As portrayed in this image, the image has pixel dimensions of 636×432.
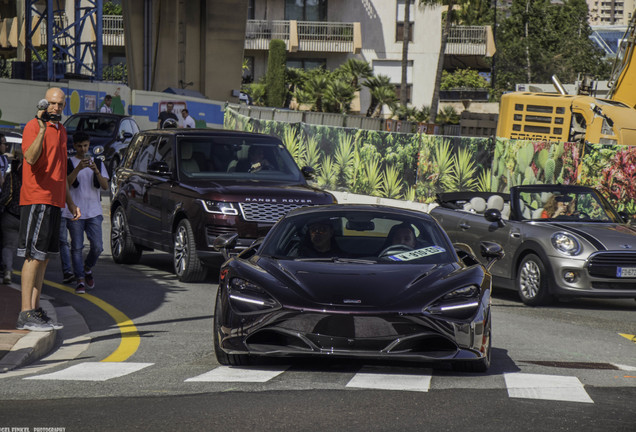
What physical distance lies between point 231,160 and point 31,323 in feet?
19.8

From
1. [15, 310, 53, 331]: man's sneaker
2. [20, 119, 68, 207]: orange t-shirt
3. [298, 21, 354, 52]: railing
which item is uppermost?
[298, 21, 354, 52]: railing

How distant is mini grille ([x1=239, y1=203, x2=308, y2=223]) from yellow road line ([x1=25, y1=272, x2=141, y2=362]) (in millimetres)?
2161

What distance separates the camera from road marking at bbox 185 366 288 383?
7445 millimetres

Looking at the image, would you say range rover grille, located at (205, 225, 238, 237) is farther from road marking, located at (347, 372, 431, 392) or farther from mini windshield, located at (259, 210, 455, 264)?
road marking, located at (347, 372, 431, 392)

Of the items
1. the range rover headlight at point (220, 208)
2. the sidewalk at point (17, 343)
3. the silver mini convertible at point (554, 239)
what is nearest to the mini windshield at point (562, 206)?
the silver mini convertible at point (554, 239)

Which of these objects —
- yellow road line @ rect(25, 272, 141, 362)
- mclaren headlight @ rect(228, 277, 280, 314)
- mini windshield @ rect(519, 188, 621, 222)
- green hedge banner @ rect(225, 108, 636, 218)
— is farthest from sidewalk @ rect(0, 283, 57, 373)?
green hedge banner @ rect(225, 108, 636, 218)

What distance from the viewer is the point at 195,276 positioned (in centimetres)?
1400

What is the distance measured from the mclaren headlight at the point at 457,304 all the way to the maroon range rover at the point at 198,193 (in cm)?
604

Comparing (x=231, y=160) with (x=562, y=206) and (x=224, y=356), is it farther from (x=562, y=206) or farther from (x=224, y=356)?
(x=224, y=356)

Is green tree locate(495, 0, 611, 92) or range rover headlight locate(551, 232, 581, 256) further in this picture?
green tree locate(495, 0, 611, 92)

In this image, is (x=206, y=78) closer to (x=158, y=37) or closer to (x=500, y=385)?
(x=158, y=37)

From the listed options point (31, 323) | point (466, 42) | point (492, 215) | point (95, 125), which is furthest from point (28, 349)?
point (466, 42)

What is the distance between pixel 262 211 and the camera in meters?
13.7

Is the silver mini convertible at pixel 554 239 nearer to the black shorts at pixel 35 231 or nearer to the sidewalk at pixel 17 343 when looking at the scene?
the black shorts at pixel 35 231
